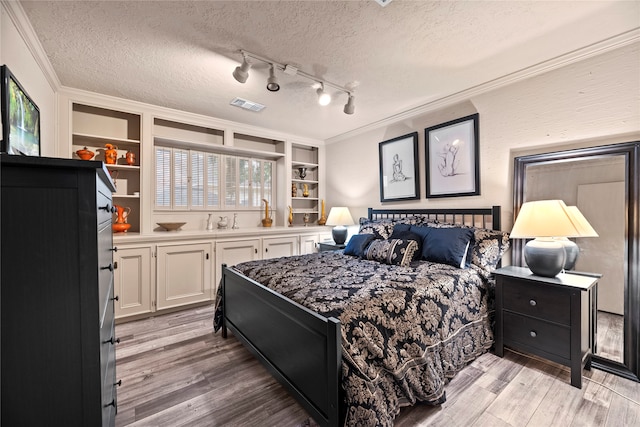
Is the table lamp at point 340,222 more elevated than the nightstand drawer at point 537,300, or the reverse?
the table lamp at point 340,222

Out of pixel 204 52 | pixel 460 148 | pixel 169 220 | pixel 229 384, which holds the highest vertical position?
pixel 204 52

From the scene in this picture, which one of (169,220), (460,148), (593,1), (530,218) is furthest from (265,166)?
(593,1)

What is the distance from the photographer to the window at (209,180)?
3.77m

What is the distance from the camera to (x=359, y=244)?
3.14m

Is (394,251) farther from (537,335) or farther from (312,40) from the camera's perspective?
(312,40)

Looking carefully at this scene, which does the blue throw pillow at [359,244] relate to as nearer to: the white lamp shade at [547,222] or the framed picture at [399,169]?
the framed picture at [399,169]

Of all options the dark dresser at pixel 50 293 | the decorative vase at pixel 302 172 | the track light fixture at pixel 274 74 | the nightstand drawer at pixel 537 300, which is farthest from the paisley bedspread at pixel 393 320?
the decorative vase at pixel 302 172

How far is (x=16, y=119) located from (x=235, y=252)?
2.47 metres

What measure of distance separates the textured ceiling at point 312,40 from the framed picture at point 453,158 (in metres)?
0.41

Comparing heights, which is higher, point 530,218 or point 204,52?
point 204,52

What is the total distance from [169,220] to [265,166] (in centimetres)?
173

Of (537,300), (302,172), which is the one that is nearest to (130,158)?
(302,172)

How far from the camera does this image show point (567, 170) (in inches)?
92.1

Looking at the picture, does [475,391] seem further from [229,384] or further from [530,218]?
[229,384]
